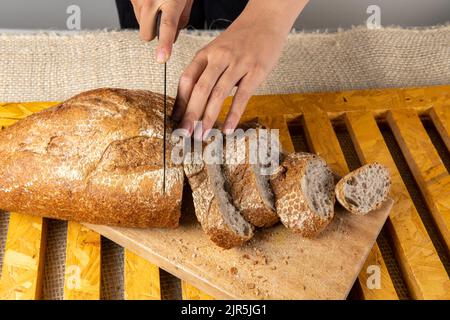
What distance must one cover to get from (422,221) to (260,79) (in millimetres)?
782

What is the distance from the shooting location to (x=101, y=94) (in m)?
1.74

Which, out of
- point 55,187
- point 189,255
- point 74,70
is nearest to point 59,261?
point 55,187

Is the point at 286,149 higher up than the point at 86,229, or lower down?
higher up

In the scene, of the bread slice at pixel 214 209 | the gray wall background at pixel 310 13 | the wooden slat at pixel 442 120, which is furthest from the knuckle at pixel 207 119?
the gray wall background at pixel 310 13

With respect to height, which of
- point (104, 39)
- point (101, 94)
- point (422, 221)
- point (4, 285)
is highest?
point (104, 39)

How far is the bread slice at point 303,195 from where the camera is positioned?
1.61m

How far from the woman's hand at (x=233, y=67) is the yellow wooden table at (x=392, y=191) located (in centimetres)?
45

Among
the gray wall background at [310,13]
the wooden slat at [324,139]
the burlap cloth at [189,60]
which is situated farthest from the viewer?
the gray wall background at [310,13]

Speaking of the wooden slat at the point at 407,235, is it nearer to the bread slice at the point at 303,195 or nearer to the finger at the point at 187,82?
the bread slice at the point at 303,195

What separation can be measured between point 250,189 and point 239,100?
0.28 meters

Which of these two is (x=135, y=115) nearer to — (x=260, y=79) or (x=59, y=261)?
(x=260, y=79)

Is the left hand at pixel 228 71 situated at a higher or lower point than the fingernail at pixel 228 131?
higher

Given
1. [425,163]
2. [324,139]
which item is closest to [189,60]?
[324,139]

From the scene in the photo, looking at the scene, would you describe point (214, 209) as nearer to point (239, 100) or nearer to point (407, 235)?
point (239, 100)
